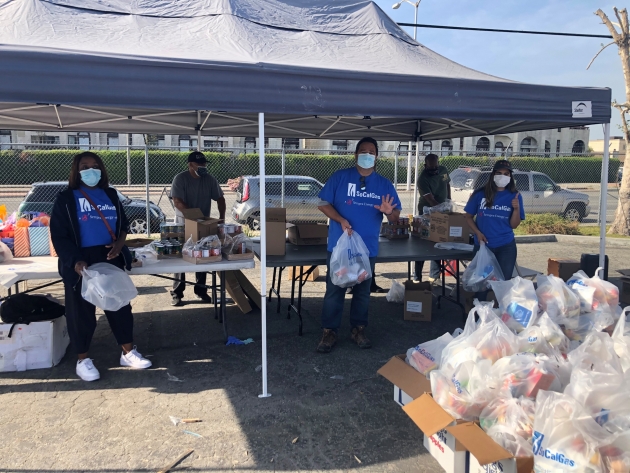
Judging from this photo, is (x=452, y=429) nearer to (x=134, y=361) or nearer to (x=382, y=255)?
(x=382, y=255)

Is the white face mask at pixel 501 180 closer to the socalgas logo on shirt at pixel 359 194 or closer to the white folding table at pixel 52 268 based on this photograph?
the socalgas logo on shirt at pixel 359 194

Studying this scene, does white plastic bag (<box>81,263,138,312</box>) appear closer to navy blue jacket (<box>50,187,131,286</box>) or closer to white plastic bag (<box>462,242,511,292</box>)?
Result: navy blue jacket (<box>50,187,131,286</box>)

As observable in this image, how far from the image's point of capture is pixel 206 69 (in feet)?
10.2

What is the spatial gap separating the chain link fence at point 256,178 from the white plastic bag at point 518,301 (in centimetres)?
501

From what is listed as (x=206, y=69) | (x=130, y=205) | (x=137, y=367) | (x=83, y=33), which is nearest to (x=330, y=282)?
(x=137, y=367)

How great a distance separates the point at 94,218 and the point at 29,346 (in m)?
1.25

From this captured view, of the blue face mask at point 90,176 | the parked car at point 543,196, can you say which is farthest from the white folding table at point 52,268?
the parked car at point 543,196

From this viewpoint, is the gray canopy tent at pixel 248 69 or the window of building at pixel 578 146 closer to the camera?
the gray canopy tent at pixel 248 69

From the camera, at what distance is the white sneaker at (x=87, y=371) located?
3.77 m

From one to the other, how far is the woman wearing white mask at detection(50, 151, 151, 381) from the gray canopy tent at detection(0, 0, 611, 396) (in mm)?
615

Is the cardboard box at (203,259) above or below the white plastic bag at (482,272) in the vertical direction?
Result: above

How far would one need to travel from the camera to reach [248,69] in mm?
3180

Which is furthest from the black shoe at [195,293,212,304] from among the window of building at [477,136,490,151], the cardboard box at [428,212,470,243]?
the window of building at [477,136,490,151]

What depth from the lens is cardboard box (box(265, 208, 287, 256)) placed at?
4.80m
